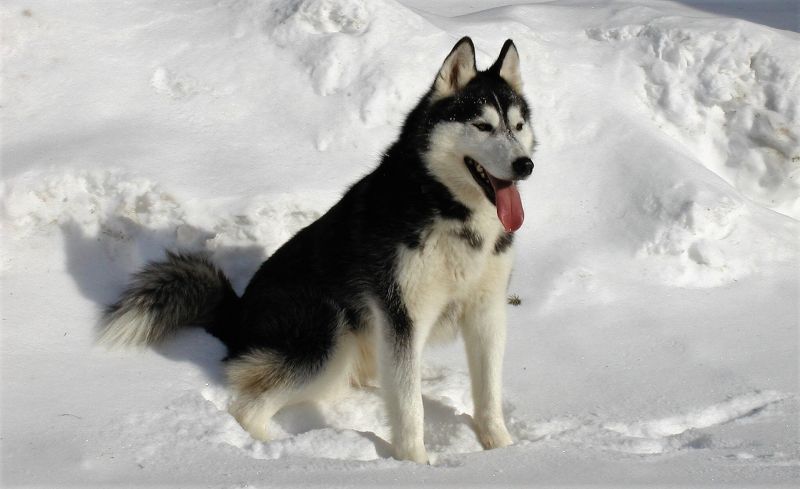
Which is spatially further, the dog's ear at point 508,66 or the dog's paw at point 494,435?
the dog's ear at point 508,66

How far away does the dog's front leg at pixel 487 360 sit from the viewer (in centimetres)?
392

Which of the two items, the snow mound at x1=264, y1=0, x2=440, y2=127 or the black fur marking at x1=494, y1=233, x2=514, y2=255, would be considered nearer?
the black fur marking at x1=494, y1=233, x2=514, y2=255

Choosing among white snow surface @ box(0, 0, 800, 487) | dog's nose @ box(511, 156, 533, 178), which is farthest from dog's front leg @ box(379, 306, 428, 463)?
dog's nose @ box(511, 156, 533, 178)

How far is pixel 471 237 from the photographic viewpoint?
3725mm

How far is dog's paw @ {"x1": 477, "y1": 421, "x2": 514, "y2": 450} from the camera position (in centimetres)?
394

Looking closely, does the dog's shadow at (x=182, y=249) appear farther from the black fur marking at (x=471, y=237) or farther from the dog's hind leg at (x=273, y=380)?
the black fur marking at (x=471, y=237)

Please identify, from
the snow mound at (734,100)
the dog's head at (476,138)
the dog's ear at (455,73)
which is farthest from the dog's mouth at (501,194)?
the snow mound at (734,100)

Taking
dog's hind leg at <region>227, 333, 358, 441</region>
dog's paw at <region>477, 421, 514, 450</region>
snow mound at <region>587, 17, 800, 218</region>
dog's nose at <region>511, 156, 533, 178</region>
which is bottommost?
dog's paw at <region>477, 421, 514, 450</region>

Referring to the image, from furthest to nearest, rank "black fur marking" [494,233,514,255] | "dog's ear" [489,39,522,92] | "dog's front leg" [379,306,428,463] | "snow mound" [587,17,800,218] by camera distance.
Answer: "snow mound" [587,17,800,218] → "dog's ear" [489,39,522,92] → "black fur marking" [494,233,514,255] → "dog's front leg" [379,306,428,463]

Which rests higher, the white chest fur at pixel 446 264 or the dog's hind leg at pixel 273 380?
the white chest fur at pixel 446 264

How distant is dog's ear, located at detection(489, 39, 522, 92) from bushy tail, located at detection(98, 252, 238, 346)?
1.91m

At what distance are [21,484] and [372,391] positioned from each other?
6.21ft

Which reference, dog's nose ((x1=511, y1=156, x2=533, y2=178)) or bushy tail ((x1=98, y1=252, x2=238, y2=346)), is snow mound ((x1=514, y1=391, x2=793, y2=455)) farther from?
bushy tail ((x1=98, y1=252, x2=238, y2=346))

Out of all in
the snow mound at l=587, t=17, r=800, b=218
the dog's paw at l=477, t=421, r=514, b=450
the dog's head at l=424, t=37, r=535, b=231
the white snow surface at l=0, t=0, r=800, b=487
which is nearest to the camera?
the white snow surface at l=0, t=0, r=800, b=487
